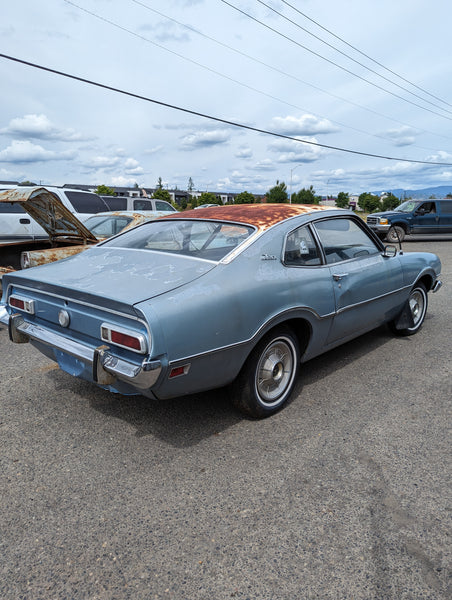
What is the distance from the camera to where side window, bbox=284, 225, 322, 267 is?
3.32 m

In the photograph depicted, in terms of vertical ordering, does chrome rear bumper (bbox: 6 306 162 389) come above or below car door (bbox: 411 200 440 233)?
below

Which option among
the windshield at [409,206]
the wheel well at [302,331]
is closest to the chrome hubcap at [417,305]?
the wheel well at [302,331]

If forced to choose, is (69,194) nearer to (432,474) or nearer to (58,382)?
(58,382)

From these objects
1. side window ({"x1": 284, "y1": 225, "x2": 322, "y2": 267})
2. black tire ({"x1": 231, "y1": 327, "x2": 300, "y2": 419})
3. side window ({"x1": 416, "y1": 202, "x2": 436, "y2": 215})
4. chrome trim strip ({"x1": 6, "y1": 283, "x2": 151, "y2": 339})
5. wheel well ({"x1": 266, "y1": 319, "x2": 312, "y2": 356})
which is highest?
side window ({"x1": 416, "y1": 202, "x2": 436, "y2": 215})

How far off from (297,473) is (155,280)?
1.46m

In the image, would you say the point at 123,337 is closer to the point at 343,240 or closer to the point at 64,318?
the point at 64,318

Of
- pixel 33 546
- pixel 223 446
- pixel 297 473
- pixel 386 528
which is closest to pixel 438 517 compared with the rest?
pixel 386 528

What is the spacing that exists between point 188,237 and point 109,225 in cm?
441

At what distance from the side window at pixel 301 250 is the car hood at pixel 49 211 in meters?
3.10

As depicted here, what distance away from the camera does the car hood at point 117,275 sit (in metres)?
2.62

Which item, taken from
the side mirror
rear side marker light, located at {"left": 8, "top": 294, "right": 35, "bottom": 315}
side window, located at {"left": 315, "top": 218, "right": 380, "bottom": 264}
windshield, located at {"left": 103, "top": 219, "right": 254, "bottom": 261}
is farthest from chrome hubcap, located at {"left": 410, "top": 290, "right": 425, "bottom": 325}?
rear side marker light, located at {"left": 8, "top": 294, "right": 35, "bottom": 315}

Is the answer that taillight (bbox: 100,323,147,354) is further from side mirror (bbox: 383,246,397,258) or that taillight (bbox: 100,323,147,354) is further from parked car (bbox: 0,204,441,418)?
side mirror (bbox: 383,246,397,258)

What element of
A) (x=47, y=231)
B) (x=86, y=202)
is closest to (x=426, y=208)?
(x=86, y=202)

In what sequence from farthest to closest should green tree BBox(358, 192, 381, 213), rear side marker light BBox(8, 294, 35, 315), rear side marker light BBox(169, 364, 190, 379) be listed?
green tree BBox(358, 192, 381, 213)
rear side marker light BBox(8, 294, 35, 315)
rear side marker light BBox(169, 364, 190, 379)
